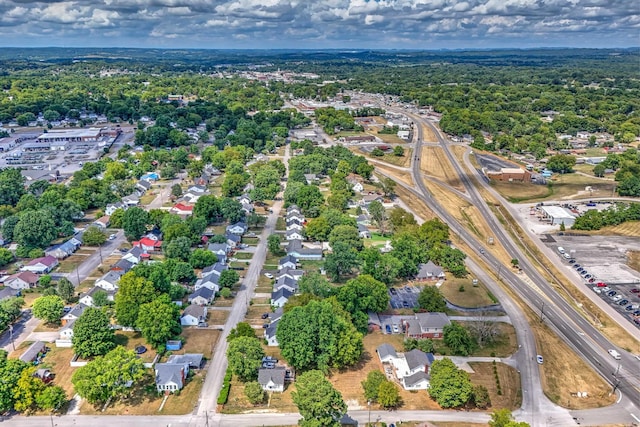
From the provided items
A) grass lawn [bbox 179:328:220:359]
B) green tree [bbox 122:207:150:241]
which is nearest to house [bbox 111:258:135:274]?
green tree [bbox 122:207:150:241]

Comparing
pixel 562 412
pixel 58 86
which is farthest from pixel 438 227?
pixel 58 86

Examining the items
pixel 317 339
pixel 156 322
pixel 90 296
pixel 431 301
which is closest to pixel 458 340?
pixel 431 301

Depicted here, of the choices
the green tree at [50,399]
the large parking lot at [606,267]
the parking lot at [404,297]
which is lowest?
the large parking lot at [606,267]

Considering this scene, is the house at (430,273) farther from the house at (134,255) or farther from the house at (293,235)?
the house at (134,255)

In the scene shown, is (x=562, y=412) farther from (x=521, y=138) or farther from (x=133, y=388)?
(x=521, y=138)

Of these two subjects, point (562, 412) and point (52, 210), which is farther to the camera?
point (52, 210)

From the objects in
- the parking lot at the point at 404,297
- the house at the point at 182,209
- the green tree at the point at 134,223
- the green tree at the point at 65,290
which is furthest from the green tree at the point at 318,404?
the house at the point at 182,209

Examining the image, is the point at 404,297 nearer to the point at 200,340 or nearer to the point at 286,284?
the point at 286,284
